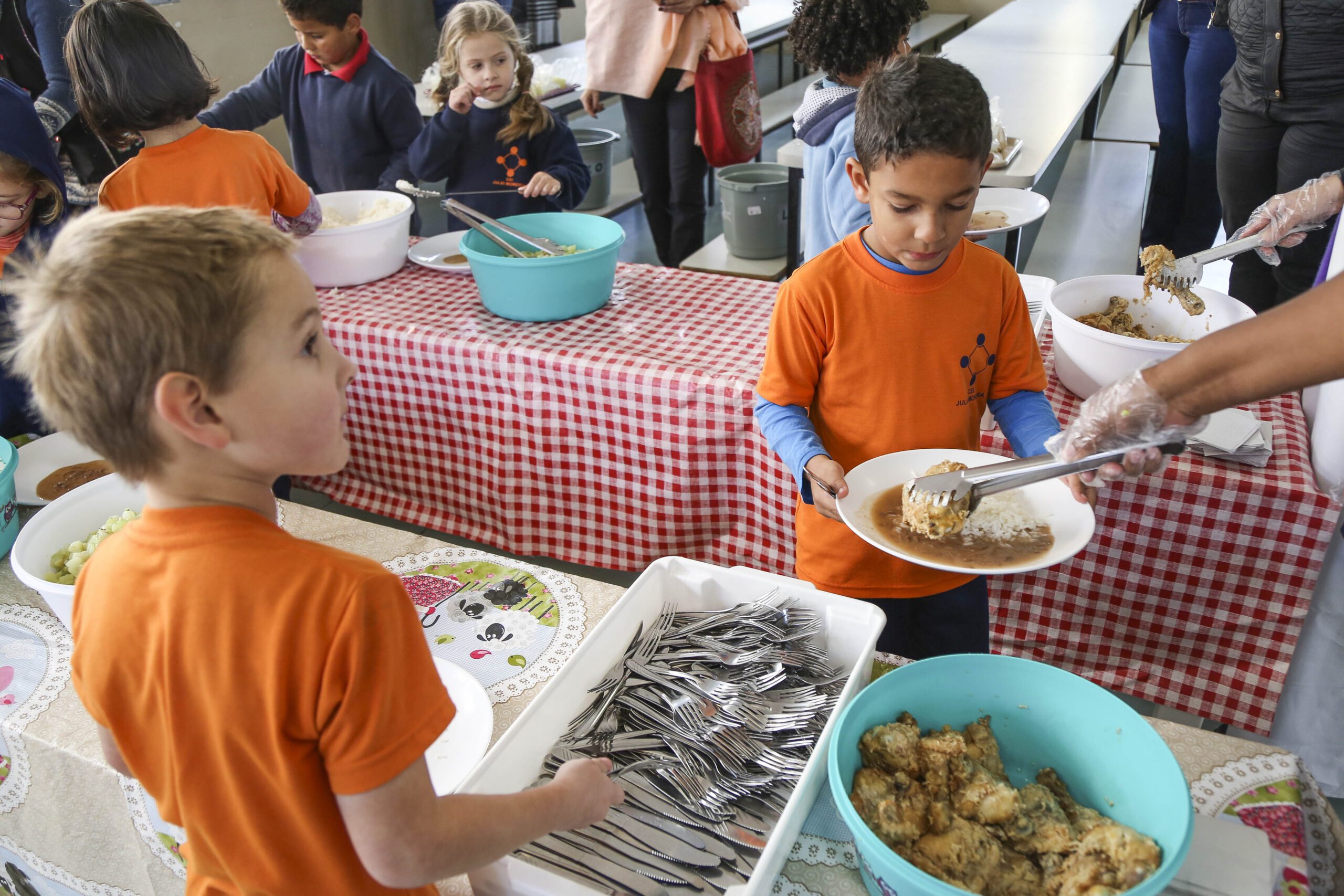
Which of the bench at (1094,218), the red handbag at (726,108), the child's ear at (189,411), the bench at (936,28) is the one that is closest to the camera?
the child's ear at (189,411)

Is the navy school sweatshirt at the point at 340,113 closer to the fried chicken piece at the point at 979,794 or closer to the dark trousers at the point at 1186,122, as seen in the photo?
the fried chicken piece at the point at 979,794

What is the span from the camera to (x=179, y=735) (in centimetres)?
65

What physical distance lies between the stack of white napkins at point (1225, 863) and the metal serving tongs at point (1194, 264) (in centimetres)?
112

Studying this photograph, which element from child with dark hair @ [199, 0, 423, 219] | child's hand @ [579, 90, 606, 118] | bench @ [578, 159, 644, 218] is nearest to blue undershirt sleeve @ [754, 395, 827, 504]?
child with dark hair @ [199, 0, 423, 219]

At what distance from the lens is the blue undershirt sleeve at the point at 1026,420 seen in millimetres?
1348

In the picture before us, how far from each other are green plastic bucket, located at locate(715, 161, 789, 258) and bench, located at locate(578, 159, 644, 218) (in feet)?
3.59

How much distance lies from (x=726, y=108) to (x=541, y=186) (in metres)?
1.29

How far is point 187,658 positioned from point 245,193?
1.63 meters

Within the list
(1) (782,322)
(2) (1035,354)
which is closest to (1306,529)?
(2) (1035,354)

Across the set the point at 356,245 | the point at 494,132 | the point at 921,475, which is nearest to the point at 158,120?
the point at 356,245

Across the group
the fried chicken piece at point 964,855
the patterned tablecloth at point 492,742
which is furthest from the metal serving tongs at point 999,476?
the fried chicken piece at point 964,855

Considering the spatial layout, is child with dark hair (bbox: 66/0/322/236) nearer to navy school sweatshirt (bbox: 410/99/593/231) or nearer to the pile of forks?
navy school sweatshirt (bbox: 410/99/593/231)

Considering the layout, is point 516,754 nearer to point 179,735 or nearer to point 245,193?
point 179,735

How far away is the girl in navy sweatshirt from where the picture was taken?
8.55ft
